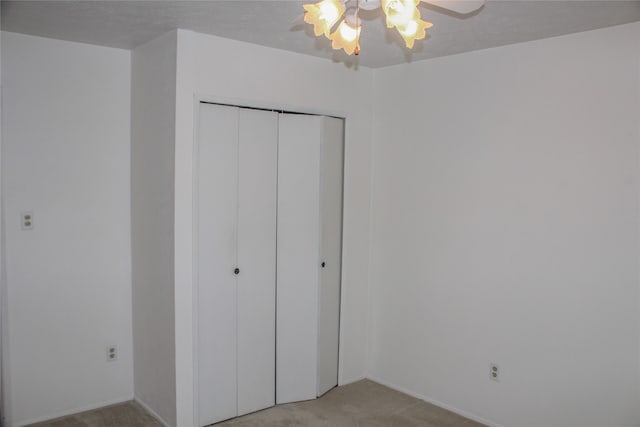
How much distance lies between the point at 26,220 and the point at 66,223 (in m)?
0.24

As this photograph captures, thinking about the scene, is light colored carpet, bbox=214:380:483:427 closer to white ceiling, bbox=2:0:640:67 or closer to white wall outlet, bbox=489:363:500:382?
white wall outlet, bbox=489:363:500:382

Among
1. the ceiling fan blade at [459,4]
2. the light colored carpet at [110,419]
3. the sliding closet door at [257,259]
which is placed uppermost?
the ceiling fan blade at [459,4]

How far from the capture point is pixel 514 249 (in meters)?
3.34

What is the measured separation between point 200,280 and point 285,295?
0.68 m

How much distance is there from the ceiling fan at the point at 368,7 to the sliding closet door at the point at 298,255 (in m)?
1.78

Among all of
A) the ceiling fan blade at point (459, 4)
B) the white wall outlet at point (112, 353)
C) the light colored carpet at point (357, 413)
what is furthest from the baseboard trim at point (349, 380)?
the ceiling fan blade at point (459, 4)

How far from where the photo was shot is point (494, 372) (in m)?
3.47

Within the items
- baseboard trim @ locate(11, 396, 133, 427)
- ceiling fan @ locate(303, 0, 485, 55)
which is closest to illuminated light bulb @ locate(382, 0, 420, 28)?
ceiling fan @ locate(303, 0, 485, 55)

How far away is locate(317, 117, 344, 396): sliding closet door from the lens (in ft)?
12.8

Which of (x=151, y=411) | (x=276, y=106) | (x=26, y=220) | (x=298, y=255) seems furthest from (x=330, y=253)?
(x=26, y=220)

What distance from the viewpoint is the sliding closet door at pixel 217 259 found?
3344 mm

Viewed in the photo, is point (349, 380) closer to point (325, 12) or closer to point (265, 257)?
point (265, 257)

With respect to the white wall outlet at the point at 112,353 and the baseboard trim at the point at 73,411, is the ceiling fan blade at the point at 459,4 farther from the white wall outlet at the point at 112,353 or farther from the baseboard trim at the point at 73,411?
the baseboard trim at the point at 73,411

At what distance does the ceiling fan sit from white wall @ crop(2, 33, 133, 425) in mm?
2234
